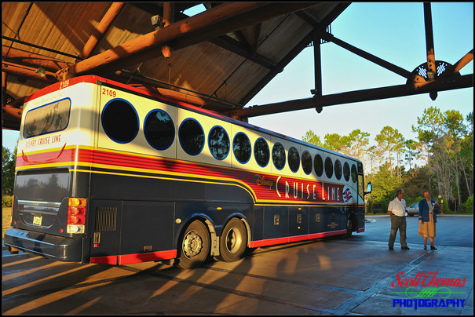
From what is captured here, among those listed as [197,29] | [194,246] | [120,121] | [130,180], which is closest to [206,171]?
[194,246]

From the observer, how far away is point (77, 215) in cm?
566

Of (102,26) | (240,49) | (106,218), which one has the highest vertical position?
(240,49)

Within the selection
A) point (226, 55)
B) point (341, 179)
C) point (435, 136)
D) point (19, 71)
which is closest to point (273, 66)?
point (226, 55)

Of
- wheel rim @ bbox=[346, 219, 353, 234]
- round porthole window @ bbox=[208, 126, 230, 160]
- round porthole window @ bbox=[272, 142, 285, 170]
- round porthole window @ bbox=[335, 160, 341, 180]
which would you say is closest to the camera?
round porthole window @ bbox=[208, 126, 230, 160]

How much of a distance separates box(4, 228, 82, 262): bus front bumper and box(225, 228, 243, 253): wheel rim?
12.5 ft

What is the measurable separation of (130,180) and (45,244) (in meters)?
1.71

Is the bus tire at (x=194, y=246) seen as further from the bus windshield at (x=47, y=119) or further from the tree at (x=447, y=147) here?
the tree at (x=447, y=147)

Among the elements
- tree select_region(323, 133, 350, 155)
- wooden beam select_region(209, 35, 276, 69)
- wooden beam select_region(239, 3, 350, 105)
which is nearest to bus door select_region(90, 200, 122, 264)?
wooden beam select_region(209, 35, 276, 69)

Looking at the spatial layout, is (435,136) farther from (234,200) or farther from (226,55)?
(234,200)

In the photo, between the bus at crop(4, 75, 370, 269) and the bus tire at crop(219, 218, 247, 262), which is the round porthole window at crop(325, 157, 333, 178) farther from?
the bus tire at crop(219, 218, 247, 262)

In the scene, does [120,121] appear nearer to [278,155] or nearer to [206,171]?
[206,171]

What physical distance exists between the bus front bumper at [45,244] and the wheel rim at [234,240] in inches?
150

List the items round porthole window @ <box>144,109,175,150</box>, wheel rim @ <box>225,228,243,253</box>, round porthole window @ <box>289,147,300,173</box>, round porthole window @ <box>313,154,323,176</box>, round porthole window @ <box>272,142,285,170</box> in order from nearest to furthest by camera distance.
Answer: round porthole window @ <box>144,109,175,150</box>
wheel rim @ <box>225,228,243,253</box>
round porthole window @ <box>272,142,285,170</box>
round porthole window @ <box>289,147,300,173</box>
round porthole window @ <box>313,154,323,176</box>

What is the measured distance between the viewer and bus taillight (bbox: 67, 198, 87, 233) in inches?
222
